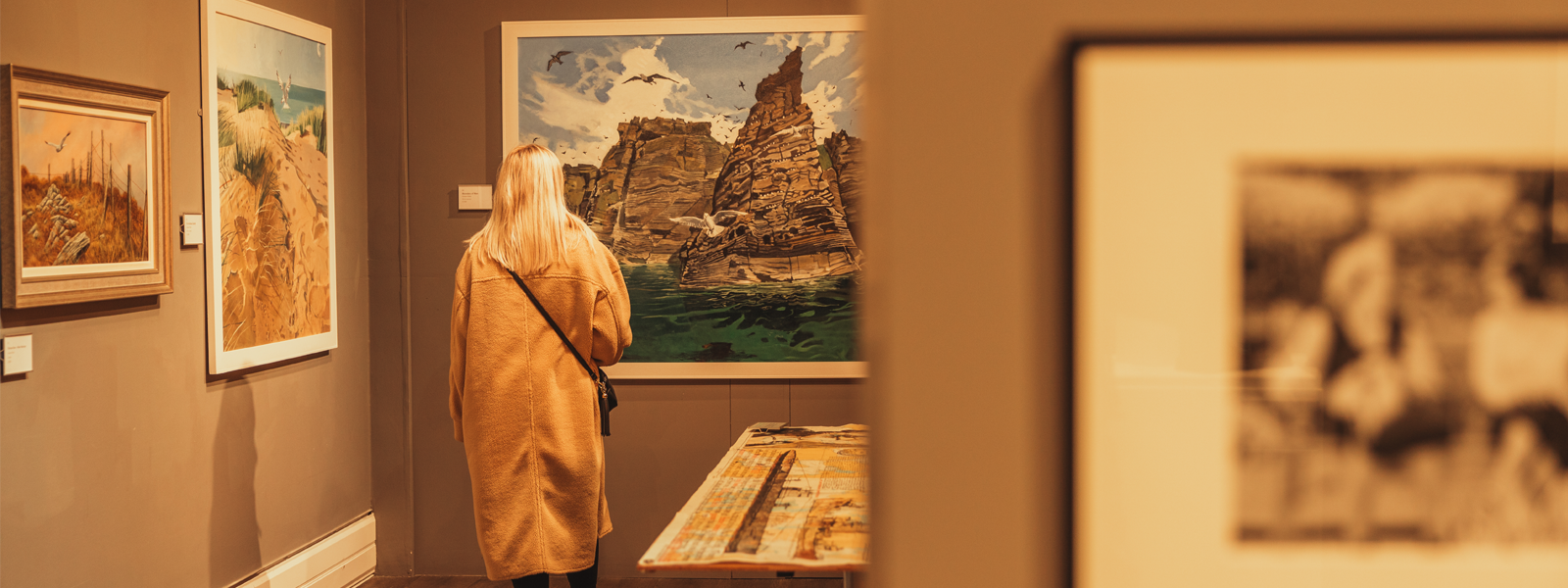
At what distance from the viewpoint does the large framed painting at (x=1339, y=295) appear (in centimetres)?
48

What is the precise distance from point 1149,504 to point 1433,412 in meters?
0.16

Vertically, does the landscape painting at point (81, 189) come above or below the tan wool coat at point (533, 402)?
above

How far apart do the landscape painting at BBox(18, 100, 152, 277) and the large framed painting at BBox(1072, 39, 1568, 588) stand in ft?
8.89

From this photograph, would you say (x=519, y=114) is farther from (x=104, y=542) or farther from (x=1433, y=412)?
(x=1433, y=412)

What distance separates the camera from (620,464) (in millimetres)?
3857

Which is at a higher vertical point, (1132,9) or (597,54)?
(597,54)

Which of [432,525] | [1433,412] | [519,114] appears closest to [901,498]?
[1433,412]

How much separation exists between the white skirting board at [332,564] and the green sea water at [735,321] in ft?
4.64

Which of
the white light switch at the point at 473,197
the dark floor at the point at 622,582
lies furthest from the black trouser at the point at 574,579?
the white light switch at the point at 473,197

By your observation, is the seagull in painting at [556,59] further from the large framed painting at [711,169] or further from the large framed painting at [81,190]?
the large framed painting at [81,190]

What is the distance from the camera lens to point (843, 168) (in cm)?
379

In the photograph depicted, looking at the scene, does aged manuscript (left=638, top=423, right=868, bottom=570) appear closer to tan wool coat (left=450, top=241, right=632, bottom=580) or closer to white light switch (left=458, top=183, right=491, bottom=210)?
tan wool coat (left=450, top=241, right=632, bottom=580)

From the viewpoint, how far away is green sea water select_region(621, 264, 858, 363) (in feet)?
12.5

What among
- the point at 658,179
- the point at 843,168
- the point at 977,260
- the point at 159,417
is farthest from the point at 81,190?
the point at 977,260
